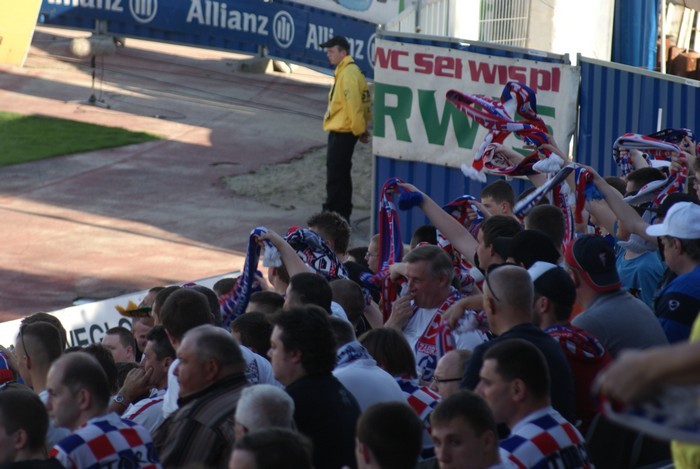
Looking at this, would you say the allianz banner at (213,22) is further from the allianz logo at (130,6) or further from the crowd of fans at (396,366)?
the crowd of fans at (396,366)

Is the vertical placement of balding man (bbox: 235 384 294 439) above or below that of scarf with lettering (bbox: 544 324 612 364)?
below

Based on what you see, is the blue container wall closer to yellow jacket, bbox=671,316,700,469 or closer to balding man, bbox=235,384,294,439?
balding man, bbox=235,384,294,439

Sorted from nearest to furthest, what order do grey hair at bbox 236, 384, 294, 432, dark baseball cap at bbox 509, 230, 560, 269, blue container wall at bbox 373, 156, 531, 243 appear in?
grey hair at bbox 236, 384, 294, 432, dark baseball cap at bbox 509, 230, 560, 269, blue container wall at bbox 373, 156, 531, 243

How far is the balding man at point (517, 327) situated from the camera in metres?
4.80

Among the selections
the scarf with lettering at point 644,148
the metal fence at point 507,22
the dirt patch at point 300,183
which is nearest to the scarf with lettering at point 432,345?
the scarf with lettering at point 644,148

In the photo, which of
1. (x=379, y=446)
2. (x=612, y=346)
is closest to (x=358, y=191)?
(x=612, y=346)

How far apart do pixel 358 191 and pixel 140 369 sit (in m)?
11.1

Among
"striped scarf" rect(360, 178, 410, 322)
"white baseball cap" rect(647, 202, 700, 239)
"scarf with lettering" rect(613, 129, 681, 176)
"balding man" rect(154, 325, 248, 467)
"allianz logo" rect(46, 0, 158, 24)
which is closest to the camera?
"balding man" rect(154, 325, 248, 467)

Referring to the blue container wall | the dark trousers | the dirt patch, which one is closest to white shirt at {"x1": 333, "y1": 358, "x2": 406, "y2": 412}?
the blue container wall

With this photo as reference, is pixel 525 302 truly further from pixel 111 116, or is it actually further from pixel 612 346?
pixel 111 116

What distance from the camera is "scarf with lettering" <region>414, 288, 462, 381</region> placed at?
20.0ft

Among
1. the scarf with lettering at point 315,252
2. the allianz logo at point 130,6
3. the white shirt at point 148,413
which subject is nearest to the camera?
the white shirt at point 148,413

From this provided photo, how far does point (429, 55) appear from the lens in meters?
12.6

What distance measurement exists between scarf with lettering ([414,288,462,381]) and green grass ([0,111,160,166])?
1354cm
